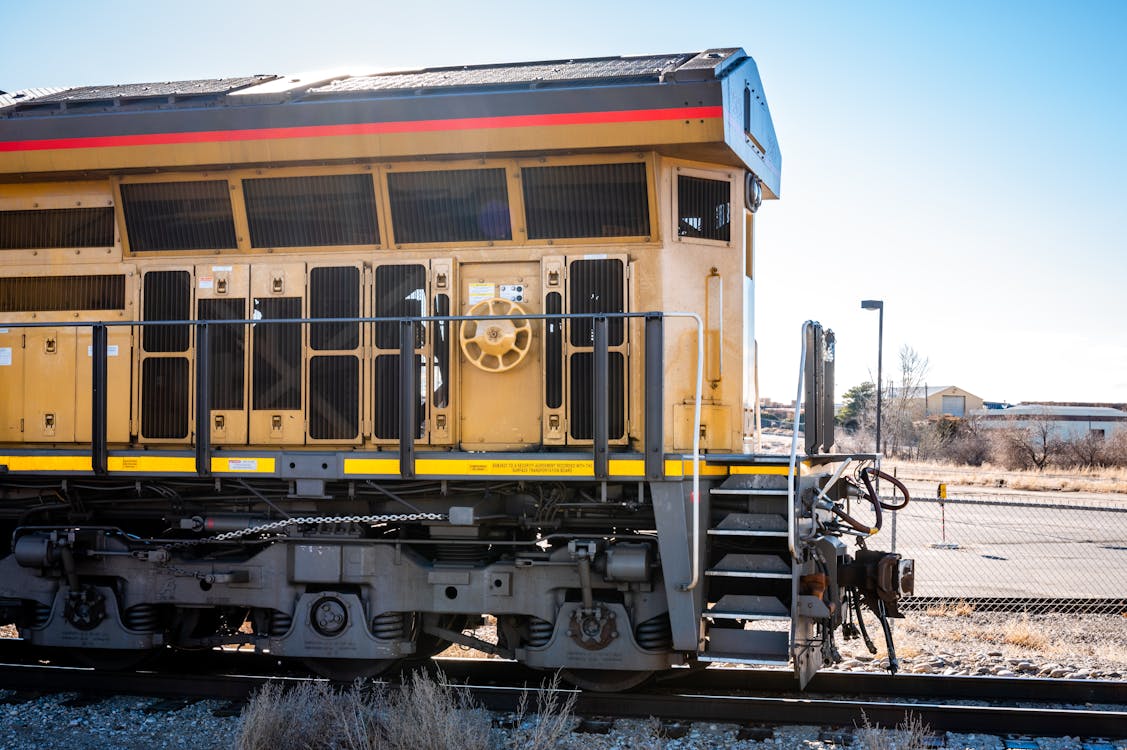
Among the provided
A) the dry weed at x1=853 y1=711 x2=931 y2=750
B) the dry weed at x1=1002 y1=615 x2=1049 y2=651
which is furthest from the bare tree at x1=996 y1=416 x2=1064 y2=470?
the dry weed at x1=853 y1=711 x2=931 y2=750

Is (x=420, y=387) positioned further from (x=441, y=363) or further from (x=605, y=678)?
(x=605, y=678)

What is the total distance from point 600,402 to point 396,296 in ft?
6.20

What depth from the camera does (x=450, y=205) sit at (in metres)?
7.04

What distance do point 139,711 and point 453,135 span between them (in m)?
4.58

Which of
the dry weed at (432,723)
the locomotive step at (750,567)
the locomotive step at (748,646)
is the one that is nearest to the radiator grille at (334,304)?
the dry weed at (432,723)

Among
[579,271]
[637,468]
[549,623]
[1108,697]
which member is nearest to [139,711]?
[549,623]

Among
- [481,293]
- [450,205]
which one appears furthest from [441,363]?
A: [450,205]

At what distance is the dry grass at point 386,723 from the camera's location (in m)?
5.41

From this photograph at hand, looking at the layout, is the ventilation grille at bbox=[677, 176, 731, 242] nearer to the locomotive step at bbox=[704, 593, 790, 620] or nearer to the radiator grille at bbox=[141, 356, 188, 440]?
the locomotive step at bbox=[704, 593, 790, 620]

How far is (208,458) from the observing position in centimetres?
686

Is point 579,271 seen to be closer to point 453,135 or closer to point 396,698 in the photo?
point 453,135

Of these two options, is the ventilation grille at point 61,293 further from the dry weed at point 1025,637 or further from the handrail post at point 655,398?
the dry weed at point 1025,637

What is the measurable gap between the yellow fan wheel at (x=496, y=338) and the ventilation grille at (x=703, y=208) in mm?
1350

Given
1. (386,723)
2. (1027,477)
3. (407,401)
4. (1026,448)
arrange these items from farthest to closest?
(1026,448), (1027,477), (407,401), (386,723)
